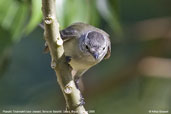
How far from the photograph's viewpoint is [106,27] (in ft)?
19.0

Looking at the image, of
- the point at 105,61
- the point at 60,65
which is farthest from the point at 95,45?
the point at 105,61

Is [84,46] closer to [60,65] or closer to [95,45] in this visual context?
[95,45]

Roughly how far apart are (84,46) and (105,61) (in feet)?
8.47

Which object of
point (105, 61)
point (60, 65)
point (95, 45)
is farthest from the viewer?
point (105, 61)

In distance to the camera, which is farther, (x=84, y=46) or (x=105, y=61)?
(x=105, y=61)

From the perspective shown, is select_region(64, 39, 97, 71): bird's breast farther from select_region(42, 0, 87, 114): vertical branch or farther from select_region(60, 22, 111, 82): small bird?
select_region(42, 0, 87, 114): vertical branch

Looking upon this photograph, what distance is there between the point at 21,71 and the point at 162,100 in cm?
204

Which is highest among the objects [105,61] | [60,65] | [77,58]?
[60,65]

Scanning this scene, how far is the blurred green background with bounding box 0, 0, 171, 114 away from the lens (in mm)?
3477

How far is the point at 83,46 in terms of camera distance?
10.3 feet

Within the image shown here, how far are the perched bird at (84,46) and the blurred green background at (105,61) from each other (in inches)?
4.2

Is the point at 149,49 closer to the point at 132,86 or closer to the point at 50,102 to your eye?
the point at 132,86

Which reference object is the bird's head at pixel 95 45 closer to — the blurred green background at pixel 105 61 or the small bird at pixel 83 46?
the small bird at pixel 83 46

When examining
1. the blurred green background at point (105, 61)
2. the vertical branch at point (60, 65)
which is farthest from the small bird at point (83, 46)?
the vertical branch at point (60, 65)
